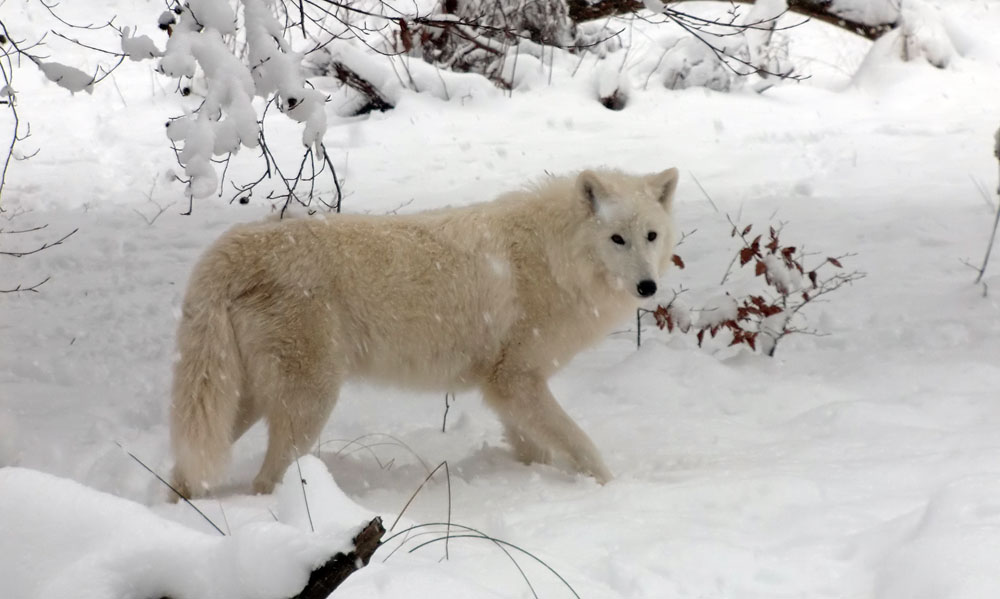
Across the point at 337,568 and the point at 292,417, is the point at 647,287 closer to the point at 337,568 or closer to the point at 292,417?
the point at 292,417

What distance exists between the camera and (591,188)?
448 cm

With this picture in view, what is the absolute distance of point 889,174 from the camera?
8969 millimetres

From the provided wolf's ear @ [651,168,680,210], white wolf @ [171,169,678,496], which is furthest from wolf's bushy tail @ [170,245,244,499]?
wolf's ear @ [651,168,680,210]

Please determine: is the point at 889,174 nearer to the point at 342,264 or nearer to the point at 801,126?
the point at 801,126

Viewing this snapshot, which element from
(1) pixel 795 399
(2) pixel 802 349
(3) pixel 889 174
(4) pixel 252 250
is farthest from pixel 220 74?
(3) pixel 889 174

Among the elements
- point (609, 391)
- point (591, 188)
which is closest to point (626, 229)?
point (591, 188)

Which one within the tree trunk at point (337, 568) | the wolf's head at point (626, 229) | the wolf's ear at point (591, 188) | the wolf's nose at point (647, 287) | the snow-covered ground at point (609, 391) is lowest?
the snow-covered ground at point (609, 391)

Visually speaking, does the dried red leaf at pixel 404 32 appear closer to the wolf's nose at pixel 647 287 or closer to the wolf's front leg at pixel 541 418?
the wolf's nose at pixel 647 287

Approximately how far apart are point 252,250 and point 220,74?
92 cm

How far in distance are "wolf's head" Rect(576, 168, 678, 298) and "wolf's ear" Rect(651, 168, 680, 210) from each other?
0.8 inches

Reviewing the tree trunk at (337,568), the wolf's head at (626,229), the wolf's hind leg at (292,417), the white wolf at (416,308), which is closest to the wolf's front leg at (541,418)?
the white wolf at (416,308)

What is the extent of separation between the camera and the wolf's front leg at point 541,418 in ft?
14.0

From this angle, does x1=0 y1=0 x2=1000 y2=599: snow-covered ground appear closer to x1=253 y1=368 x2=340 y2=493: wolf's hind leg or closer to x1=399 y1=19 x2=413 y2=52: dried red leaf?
x1=253 y1=368 x2=340 y2=493: wolf's hind leg

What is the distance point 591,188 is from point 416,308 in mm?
1141
